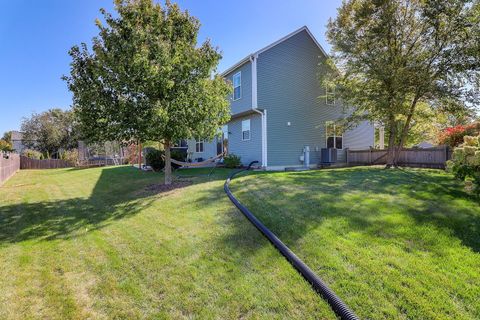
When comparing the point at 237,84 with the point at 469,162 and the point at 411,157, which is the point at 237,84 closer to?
the point at 411,157

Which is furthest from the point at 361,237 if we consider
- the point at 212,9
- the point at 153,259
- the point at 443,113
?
the point at 443,113

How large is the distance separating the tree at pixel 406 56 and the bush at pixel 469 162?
611cm

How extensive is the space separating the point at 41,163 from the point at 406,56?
86.4 feet

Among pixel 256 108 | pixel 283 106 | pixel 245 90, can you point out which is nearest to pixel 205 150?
pixel 245 90

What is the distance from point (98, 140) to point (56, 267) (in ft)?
17.4

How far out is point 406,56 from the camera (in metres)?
11.3

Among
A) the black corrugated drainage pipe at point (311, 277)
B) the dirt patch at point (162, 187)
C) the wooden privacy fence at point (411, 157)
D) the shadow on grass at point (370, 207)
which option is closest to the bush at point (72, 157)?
the dirt patch at point (162, 187)

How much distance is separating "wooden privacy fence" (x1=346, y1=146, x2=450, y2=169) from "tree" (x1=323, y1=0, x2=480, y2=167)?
1.11 m

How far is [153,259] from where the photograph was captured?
3445 mm

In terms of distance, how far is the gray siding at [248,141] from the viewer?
1323 cm

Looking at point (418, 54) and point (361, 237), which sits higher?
point (418, 54)

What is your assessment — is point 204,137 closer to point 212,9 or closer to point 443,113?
point 212,9

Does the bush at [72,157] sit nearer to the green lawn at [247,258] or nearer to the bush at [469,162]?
the green lawn at [247,258]

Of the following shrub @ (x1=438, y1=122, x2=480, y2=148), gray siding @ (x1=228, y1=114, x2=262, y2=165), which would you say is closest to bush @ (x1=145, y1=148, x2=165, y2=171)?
gray siding @ (x1=228, y1=114, x2=262, y2=165)
